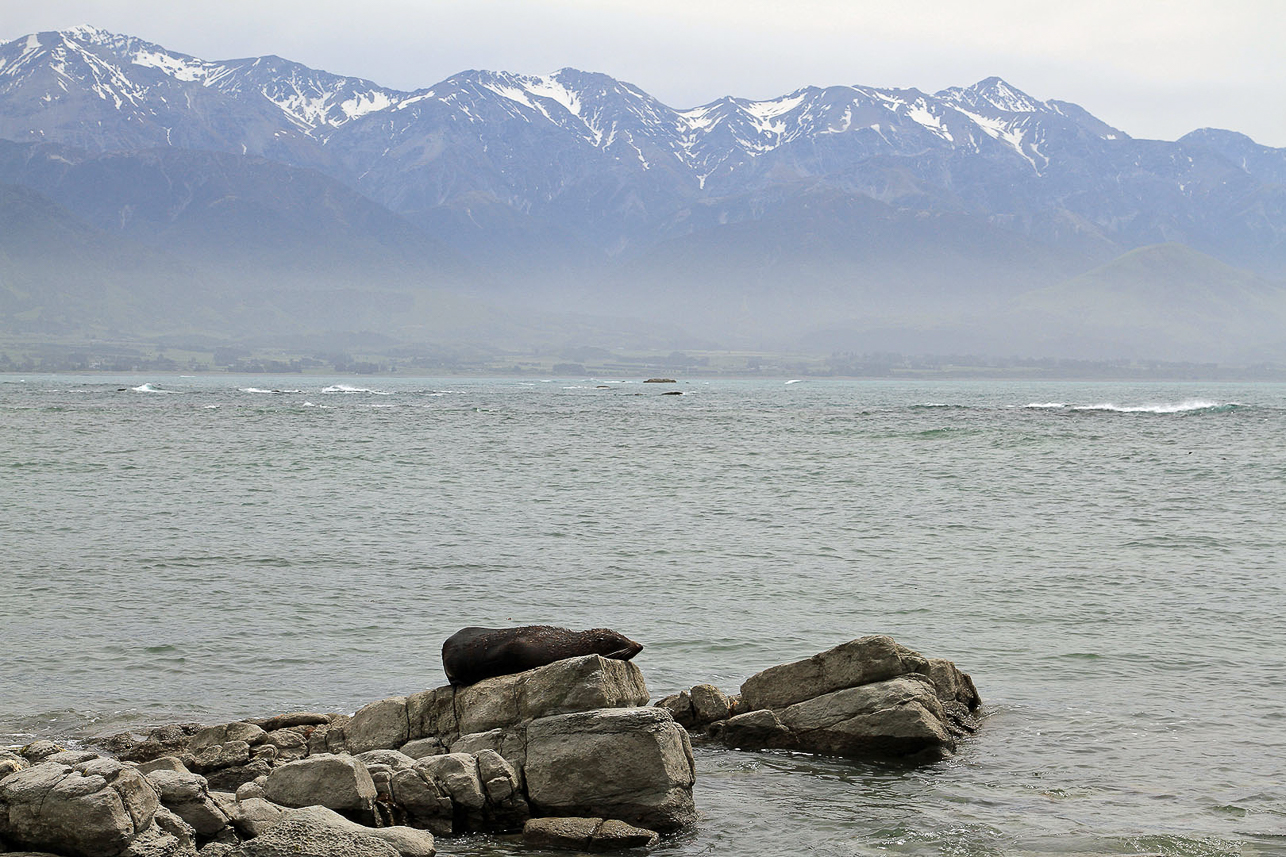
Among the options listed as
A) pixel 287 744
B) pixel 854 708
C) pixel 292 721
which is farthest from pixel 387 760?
pixel 854 708

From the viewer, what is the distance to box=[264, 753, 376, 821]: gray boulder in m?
13.3

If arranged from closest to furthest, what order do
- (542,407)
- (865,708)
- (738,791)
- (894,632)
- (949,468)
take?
(738,791) < (865,708) < (894,632) < (949,468) < (542,407)

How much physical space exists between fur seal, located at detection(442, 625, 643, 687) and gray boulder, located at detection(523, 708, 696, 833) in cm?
195

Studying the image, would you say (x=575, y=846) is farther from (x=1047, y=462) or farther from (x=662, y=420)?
(x=662, y=420)

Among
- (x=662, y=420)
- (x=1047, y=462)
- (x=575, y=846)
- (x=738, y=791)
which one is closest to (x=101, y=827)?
(x=575, y=846)

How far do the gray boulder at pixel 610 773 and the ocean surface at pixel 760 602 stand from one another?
1.82ft

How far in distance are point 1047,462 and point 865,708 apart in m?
56.9

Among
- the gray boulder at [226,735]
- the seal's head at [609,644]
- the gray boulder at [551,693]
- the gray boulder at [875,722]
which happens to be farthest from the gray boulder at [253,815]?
the gray boulder at [875,722]

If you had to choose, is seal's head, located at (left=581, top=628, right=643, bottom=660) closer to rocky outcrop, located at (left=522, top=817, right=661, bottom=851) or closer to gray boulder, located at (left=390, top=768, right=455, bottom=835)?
rocky outcrop, located at (left=522, top=817, right=661, bottom=851)

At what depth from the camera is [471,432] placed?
98.2 metres

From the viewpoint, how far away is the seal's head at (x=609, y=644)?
16.6 m

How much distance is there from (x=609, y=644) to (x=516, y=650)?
1.27 m

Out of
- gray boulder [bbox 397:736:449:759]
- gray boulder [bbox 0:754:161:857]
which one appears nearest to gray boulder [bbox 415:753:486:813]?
gray boulder [bbox 397:736:449:759]

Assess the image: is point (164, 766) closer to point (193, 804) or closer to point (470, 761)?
point (193, 804)
